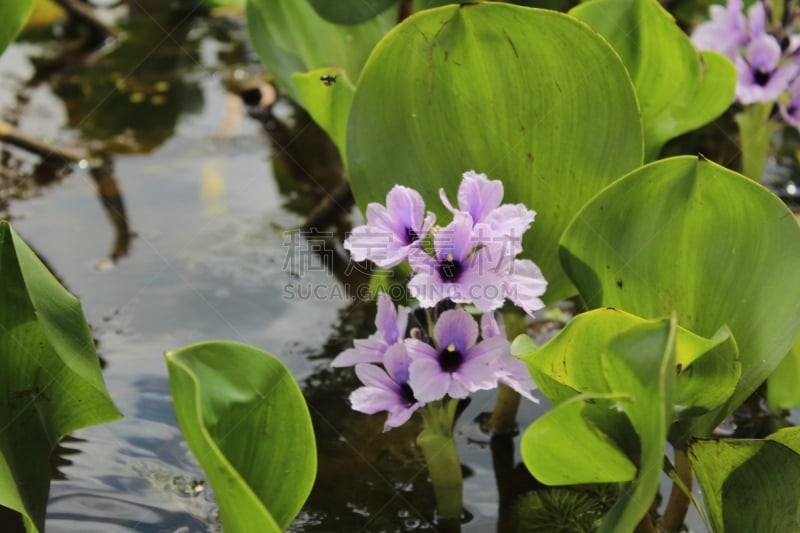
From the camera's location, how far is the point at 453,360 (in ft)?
5.18

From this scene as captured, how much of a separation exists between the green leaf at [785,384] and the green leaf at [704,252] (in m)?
0.35

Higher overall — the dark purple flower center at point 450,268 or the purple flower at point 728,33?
the dark purple flower center at point 450,268

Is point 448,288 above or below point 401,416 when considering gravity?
above

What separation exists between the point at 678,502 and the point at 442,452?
37cm

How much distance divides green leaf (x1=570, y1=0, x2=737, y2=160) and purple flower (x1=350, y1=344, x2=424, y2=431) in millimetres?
691

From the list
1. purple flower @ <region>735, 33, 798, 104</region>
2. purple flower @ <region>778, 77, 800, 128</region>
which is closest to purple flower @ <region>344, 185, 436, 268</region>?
purple flower @ <region>735, 33, 798, 104</region>

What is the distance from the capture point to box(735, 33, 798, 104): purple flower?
245 centimetres

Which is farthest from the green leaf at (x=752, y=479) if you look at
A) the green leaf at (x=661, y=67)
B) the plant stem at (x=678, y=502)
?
the green leaf at (x=661, y=67)

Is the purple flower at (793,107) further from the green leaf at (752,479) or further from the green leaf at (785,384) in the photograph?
the green leaf at (752,479)

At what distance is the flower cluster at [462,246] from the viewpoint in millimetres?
1489


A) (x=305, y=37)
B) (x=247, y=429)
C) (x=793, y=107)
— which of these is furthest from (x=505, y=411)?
(x=793, y=107)

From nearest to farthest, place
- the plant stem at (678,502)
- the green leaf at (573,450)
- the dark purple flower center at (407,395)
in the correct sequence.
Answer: the green leaf at (573,450), the dark purple flower center at (407,395), the plant stem at (678,502)

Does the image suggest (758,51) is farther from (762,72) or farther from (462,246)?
(462,246)

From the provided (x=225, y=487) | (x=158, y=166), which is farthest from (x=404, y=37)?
(x=158, y=166)
